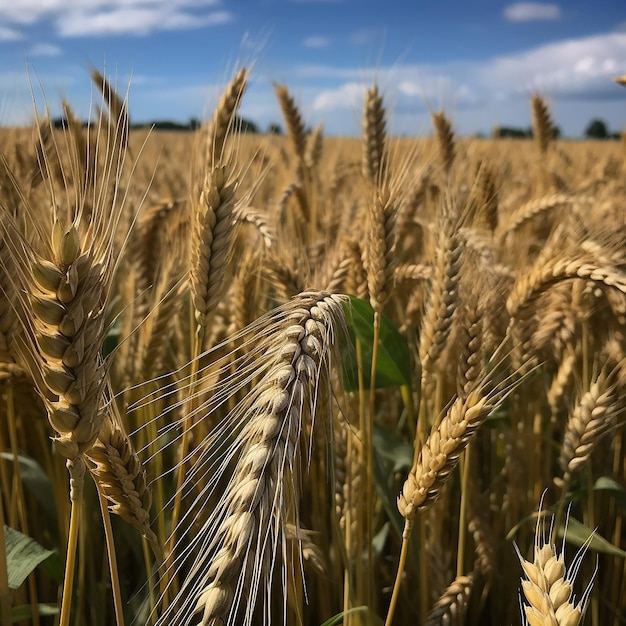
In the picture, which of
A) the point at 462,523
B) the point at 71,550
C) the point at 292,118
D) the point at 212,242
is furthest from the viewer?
the point at 292,118

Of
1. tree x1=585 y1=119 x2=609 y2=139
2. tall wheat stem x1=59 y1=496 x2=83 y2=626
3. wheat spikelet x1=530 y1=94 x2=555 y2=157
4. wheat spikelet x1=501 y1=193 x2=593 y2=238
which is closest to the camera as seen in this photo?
tall wheat stem x1=59 y1=496 x2=83 y2=626

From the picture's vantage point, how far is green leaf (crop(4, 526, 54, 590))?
115 centimetres

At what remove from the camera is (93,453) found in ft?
2.85

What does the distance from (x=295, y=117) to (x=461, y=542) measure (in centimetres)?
277

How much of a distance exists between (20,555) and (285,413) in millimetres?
813

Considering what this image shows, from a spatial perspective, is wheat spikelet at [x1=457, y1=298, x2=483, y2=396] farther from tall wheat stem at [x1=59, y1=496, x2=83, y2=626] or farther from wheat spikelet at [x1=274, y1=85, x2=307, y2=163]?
wheat spikelet at [x1=274, y1=85, x2=307, y2=163]

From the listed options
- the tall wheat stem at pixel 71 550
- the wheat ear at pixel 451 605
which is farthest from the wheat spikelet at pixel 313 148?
the tall wheat stem at pixel 71 550

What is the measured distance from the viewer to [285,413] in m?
0.73

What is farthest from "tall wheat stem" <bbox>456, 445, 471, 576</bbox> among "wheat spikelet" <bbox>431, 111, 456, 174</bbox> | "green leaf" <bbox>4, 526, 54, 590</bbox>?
"wheat spikelet" <bbox>431, 111, 456, 174</bbox>

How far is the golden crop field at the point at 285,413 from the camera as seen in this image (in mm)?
743

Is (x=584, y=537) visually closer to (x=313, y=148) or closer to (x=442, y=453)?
(x=442, y=453)

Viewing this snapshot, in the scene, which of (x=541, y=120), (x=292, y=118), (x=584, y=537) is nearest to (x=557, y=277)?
(x=584, y=537)

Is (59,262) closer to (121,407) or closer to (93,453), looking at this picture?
(93,453)

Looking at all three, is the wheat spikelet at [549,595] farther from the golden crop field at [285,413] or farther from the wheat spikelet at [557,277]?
the wheat spikelet at [557,277]
